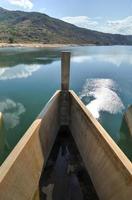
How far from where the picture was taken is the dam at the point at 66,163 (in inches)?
323

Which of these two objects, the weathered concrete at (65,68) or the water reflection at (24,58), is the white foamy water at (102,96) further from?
the water reflection at (24,58)

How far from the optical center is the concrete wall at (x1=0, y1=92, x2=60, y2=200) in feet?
26.1

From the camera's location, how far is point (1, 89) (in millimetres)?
29578

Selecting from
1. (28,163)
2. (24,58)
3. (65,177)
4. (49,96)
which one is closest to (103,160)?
(65,177)

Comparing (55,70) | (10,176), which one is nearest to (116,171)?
(10,176)

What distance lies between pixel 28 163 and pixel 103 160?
3.16 metres

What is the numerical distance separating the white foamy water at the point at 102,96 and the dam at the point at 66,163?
656cm

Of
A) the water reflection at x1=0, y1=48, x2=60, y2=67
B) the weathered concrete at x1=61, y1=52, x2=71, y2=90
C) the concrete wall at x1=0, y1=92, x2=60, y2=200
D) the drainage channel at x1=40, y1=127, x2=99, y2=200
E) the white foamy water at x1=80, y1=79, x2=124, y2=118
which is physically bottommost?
the water reflection at x1=0, y1=48, x2=60, y2=67

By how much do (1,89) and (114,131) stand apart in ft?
56.7

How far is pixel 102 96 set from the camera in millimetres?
26359

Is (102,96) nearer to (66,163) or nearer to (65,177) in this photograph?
(66,163)

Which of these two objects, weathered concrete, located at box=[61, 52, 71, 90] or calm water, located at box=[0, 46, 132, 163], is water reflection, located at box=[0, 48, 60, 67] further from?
weathered concrete, located at box=[61, 52, 71, 90]

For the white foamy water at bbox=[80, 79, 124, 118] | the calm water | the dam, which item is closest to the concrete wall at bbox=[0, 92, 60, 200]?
the dam

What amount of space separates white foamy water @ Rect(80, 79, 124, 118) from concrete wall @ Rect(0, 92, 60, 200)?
832 cm
